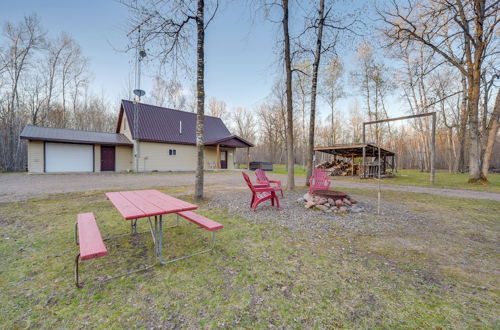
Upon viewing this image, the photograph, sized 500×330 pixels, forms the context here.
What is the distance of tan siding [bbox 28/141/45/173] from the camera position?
13469 mm

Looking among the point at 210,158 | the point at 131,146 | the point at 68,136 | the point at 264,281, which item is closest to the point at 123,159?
the point at 131,146

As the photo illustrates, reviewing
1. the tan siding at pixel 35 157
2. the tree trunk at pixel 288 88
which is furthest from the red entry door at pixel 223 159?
the tree trunk at pixel 288 88

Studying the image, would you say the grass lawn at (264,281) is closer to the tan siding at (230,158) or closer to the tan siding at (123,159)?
the tan siding at (123,159)

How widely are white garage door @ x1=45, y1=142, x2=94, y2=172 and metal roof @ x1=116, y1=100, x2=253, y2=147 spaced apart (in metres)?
3.66

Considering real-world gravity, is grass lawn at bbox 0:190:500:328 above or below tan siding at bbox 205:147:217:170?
below

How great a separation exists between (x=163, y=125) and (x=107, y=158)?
5553 millimetres

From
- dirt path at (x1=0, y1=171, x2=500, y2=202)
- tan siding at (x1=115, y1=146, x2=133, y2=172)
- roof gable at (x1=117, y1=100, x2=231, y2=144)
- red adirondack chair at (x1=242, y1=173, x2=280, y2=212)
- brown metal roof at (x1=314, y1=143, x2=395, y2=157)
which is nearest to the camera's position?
red adirondack chair at (x1=242, y1=173, x2=280, y2=212)

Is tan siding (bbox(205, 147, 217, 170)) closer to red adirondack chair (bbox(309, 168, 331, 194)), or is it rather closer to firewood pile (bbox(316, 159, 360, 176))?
firewood pile (bbox(316, 159, 360, 176))

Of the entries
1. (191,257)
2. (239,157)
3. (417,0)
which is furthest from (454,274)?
(239,157)

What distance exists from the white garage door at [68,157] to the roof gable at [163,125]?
12.0ft

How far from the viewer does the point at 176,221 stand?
4.06 metres

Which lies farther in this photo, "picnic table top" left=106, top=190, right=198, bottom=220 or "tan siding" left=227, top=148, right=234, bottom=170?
"tan siding" left=227, top=148, right=234, bottom=170

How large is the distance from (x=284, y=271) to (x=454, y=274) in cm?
199

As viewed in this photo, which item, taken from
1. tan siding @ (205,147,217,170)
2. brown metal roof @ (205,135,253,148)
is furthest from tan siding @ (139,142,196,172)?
brown metal roof @ (205,135,253,148)
